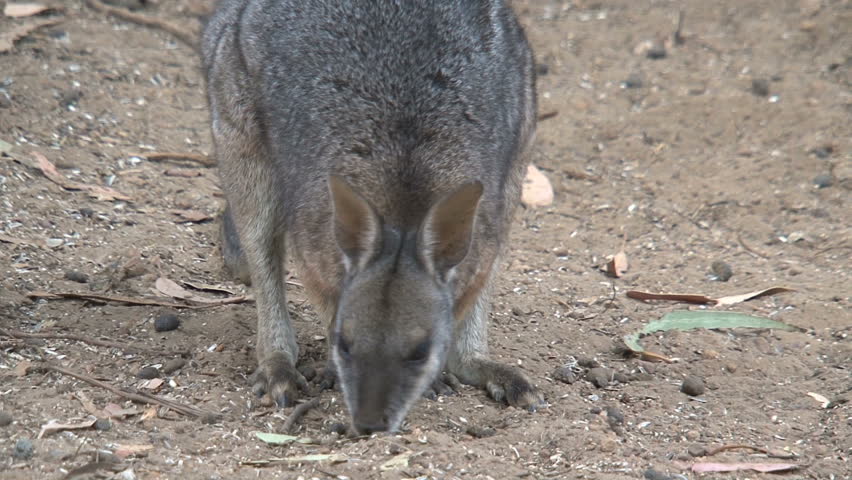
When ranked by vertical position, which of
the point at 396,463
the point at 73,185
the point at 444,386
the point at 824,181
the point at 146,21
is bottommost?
the point at 824,181

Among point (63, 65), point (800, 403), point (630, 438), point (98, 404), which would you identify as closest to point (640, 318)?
point (800, 403)

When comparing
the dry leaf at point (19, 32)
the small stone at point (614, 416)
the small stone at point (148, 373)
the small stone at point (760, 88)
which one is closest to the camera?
the small stone at point (614, 416)

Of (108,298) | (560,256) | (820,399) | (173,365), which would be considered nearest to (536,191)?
(560,256)

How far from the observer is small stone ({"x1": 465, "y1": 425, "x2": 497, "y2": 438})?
3797mm

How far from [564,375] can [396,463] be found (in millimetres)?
1199

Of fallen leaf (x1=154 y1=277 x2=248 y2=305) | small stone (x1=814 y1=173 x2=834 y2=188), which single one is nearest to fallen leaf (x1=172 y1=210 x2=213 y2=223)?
fallen leaf (x1=154 y1=277 x2=248 y2=305)

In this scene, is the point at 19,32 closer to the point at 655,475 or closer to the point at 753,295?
the point at 753,295

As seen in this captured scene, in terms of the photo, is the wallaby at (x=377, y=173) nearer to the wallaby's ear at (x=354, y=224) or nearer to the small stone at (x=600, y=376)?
the wallaby's ear at (x=354, y=224)

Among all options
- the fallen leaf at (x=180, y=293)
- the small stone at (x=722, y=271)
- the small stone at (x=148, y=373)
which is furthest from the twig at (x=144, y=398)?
the small stone at (x=722, y=271)

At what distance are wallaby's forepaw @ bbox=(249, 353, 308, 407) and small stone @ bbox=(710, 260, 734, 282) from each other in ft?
7.84

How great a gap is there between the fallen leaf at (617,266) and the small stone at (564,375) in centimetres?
127

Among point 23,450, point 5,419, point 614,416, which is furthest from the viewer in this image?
point 614,416

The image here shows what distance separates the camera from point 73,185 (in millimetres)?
5652

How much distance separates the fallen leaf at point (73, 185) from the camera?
5637mm
